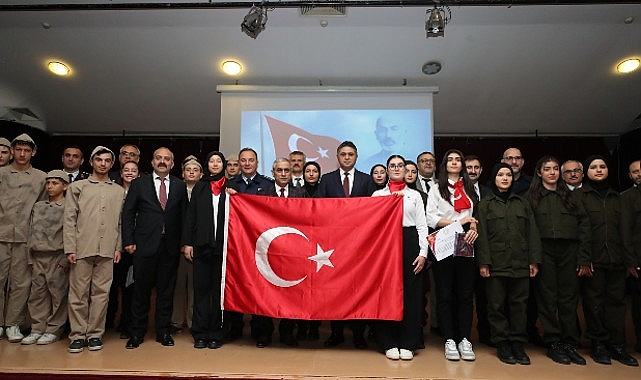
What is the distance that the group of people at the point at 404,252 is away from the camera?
3.16m

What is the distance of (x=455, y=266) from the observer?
10.6 feet

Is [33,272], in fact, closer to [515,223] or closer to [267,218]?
[267,218]

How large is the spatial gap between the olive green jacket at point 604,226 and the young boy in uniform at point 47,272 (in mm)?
4157

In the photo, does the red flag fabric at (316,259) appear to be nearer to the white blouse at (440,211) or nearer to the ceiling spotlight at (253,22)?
the white blouse at (440,211)

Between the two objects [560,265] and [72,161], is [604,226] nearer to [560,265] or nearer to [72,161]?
[560,265]

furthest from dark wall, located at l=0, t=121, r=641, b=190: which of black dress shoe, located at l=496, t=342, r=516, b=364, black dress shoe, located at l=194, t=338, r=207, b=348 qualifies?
black dress shoe, located at l=194, t=338, r=207, b=348

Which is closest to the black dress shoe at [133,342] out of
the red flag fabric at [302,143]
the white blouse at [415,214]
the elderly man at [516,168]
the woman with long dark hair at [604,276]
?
the white blouse at [415,214]

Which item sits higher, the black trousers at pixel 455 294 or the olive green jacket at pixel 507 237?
the olive green jacket at pixel 507 237

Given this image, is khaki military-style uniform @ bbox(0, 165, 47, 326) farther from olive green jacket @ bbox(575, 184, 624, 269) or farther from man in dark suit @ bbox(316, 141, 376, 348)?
olive green jacket @ bbox(575, 184, 624, 269)

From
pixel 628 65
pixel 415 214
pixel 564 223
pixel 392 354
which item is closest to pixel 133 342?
pixel 392 354

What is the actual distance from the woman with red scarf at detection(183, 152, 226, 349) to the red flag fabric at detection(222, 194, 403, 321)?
0.12 m

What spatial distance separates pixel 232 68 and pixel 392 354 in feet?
13.7

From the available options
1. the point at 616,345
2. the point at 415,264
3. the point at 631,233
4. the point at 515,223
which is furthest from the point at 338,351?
the point at 631,233

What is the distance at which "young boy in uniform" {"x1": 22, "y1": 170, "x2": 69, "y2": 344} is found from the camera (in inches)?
137
